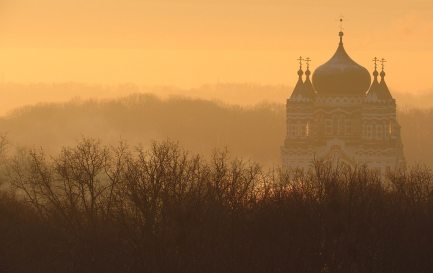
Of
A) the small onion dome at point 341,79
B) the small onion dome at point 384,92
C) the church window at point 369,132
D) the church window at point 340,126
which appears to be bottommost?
the church window at point 369,132

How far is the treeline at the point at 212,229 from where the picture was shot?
40219 mm

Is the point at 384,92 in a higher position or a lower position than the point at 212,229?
higher

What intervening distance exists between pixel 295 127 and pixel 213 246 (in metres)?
34.5

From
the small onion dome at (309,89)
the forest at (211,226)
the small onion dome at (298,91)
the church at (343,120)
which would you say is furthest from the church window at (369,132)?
the forest at (211,226)

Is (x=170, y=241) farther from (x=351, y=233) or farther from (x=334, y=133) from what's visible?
(x=334, y=133)

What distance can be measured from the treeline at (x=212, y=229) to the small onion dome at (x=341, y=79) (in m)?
25.9

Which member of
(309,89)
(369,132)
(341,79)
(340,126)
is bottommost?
(369,132)

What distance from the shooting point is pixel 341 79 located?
75312 mm

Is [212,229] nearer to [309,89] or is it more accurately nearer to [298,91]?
[298,91]

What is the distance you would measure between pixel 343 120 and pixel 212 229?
33.9m

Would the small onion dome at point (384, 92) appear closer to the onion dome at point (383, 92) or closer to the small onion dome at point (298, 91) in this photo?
the onion dome at point (383, 92)

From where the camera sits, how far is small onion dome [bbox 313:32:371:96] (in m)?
74.9

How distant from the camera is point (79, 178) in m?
48.6

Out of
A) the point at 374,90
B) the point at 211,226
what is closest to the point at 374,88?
the point at 374,90
